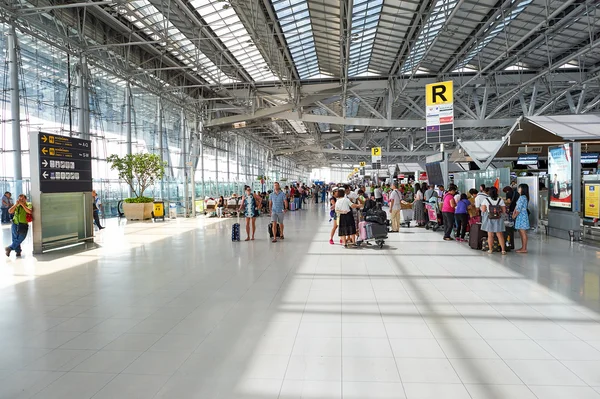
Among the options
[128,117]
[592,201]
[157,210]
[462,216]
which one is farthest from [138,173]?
[592,201]

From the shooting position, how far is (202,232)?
15844 millimetres

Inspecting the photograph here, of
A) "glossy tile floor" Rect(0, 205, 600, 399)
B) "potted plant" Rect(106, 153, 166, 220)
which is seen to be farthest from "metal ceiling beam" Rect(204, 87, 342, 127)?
"glossy tile floor" Rect(0, 205, 600, 399)

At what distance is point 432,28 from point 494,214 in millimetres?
11294

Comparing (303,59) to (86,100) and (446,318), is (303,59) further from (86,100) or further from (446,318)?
(446,318)

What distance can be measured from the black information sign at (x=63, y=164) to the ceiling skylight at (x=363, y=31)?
981cm

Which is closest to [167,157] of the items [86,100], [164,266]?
[86,100]

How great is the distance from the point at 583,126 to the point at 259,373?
13.3 m

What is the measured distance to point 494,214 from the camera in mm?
9406

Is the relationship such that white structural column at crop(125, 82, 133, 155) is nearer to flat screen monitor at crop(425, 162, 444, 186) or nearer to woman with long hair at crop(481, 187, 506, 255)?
flat screen monitor at crop(425, 162, 444, 186)

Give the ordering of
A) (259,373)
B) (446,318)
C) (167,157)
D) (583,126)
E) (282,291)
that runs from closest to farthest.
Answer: (259,373) < (446,318) < (282,291) < (583,126) < (167,157)

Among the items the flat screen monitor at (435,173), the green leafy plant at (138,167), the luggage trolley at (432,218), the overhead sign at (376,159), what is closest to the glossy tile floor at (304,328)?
the luggage trolley at (432,218)

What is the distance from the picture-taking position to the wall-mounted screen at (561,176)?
38.8ft

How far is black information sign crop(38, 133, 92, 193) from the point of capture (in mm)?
11008

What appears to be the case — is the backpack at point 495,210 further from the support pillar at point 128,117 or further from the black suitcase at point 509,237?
the support pillar at point 128,117
